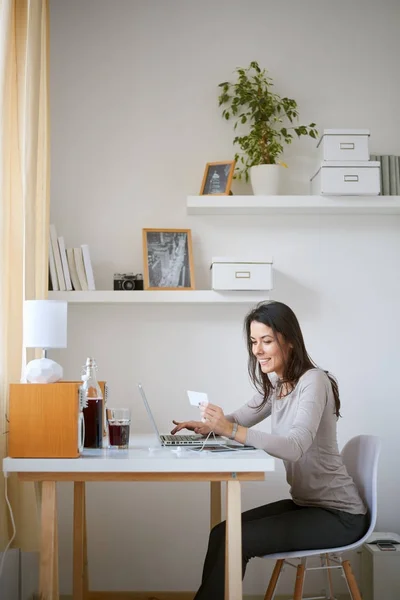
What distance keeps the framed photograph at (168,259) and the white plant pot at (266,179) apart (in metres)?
0.38

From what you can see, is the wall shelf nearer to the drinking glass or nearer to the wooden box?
the drinking glass

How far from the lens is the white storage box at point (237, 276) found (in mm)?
3402

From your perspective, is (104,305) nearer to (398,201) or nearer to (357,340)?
(357,340)

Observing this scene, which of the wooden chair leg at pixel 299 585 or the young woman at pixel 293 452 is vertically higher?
the young woman at pixel 293 452

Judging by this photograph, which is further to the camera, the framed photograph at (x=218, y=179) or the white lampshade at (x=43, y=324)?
the framed photograph at (x=218, y=179)

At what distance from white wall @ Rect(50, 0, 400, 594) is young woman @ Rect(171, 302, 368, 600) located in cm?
83

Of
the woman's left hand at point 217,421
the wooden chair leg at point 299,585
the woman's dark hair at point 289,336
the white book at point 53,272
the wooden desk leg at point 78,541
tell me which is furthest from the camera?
the white book at point 53,272

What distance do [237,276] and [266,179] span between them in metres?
0.48

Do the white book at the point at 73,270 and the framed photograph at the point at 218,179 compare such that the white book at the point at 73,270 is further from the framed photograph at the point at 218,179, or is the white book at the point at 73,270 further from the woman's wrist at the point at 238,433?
the woman's wrist at the point at 238,433

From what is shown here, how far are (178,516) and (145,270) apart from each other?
1.15m

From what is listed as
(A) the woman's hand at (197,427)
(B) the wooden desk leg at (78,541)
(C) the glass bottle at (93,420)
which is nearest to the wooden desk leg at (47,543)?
(C) the glass bottle at (93,420)

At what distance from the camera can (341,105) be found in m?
3.73

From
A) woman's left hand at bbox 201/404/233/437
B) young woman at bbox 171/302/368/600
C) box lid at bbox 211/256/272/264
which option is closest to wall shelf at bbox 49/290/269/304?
box lid at bbox 211/256/272/264

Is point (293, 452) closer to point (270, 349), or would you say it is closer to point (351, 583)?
point (270, 349)
